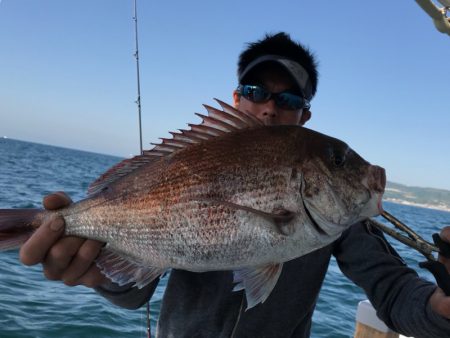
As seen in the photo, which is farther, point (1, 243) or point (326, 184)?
point (1, 243)

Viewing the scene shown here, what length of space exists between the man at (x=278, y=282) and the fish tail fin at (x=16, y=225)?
0.20ft

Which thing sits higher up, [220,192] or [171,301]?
[220,192]

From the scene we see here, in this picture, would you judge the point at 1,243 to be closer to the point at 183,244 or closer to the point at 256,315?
the point at 183,244

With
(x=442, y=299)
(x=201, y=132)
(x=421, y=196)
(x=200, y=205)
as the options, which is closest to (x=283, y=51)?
(x=201, y=132)

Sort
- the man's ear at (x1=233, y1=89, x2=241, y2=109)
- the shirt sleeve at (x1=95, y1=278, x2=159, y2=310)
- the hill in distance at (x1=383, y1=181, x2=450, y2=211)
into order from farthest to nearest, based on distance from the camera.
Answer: the hill in distance at (x1=383, y1=181, x2=450, y2=211) → the man's ear at (x1=233, y1=89, x2=241, y2=109) → the shirt sleeve at (x1=95, y1=278, x2=159, y2=310)

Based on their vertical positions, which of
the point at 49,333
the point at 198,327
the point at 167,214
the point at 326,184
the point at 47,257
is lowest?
the point at 49,333

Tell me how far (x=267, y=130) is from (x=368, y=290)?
113 cm

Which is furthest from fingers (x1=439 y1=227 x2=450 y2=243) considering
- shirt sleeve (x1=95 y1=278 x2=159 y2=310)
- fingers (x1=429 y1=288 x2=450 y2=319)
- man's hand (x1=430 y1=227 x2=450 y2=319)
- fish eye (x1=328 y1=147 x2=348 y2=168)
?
shirt sleeve (x1=95 y1=278 x2=159 y2=310)

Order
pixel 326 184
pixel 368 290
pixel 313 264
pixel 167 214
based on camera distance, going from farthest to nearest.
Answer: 1. pixel 313 264
2. pixel 368 290
3. pixel 167 214
4. pixel 326 184

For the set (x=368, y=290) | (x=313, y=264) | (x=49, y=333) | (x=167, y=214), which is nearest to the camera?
(x=167, y=214)

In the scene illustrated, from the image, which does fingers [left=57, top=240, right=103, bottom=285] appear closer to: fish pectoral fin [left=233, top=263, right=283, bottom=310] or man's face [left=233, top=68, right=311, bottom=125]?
fish pectoral fin [left=233, top=263, right=283, bottom=310]

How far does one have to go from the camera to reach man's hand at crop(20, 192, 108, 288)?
2.01 m

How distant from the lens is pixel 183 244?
177 cm

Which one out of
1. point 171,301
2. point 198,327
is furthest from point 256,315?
point 171,301
